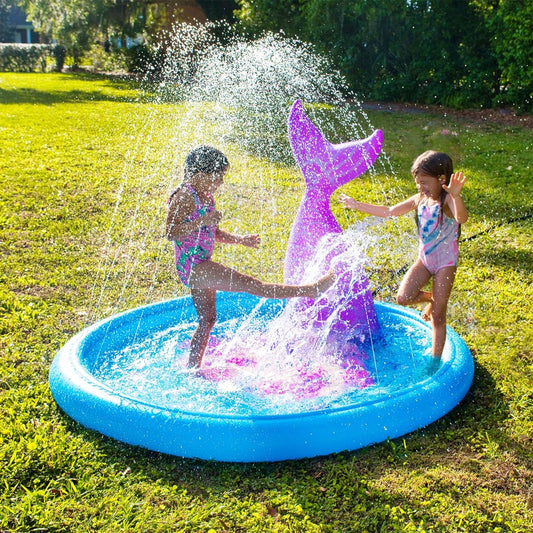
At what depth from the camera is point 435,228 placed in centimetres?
366

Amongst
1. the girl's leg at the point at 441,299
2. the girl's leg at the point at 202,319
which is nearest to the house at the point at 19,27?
the girl's leg at the point at 202,319

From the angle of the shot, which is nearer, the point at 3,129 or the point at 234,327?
the point at 234,327

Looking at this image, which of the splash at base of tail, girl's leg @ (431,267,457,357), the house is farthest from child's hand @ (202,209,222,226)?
the house

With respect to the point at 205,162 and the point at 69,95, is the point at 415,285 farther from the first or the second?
the point at 69,95

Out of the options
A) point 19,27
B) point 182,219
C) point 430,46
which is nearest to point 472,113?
point 430,46

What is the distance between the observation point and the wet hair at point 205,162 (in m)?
3.54

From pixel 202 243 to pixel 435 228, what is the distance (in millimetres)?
1291

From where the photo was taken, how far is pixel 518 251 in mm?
5957

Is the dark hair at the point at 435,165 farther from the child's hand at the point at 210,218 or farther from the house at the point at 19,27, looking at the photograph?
the house at the point at 19,27

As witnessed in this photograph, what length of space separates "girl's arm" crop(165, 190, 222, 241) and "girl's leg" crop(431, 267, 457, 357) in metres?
1.27

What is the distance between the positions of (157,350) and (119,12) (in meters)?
24.2

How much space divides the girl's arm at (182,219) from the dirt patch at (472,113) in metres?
10.9

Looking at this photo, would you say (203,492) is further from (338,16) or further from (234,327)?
(338,16)

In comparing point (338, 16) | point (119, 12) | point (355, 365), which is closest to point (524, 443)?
point (355, 365)
